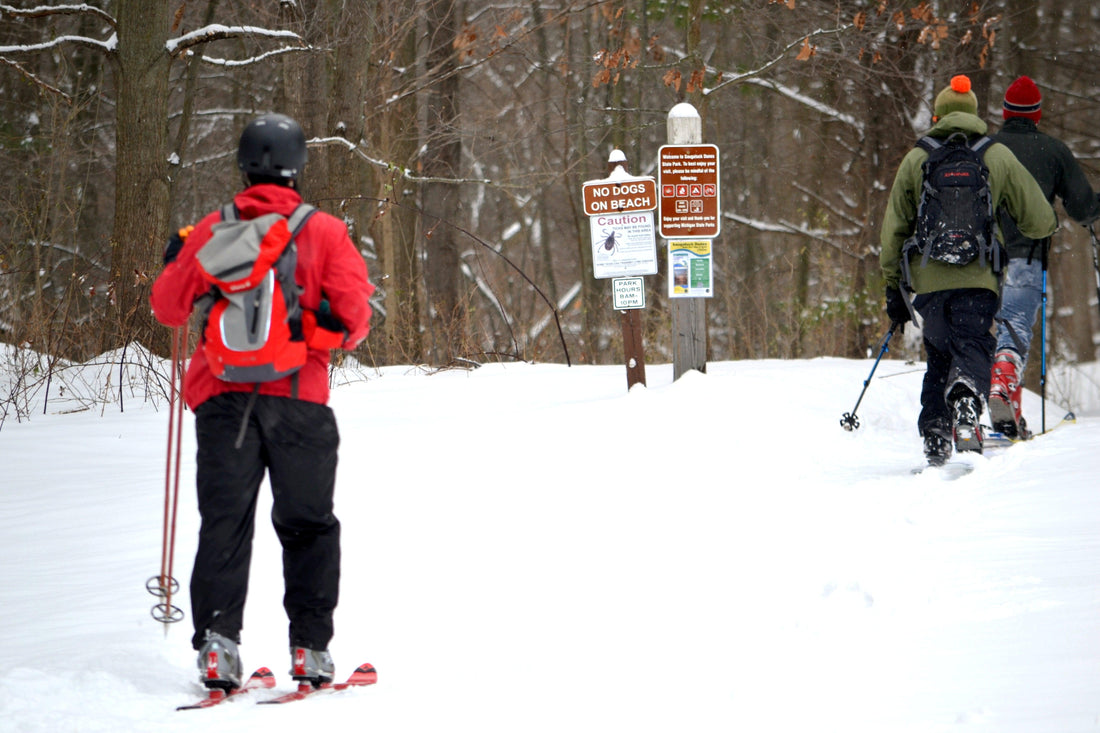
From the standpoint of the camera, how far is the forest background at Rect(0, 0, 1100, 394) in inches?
413

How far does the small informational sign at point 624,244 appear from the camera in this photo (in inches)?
320

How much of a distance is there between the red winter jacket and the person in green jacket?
368 cm

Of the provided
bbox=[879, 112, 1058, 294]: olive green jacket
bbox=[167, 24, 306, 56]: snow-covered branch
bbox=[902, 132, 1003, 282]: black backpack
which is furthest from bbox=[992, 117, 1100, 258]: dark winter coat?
bbox=[167, 24, 306, 56]: snow-covered branch

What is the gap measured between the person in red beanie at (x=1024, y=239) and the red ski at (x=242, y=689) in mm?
4948

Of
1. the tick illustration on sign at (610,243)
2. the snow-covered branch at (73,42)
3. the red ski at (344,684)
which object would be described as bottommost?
the red ski at (344,684)

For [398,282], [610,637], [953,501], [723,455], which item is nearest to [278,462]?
[610,637]

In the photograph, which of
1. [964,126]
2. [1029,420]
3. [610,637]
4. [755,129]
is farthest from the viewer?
[755,129]

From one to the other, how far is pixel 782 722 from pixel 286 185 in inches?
81.6

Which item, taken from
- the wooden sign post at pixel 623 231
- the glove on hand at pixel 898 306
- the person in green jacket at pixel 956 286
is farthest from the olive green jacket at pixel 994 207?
the wooden sign post at pixel 623 231

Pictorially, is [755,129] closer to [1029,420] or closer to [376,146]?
[376,146]

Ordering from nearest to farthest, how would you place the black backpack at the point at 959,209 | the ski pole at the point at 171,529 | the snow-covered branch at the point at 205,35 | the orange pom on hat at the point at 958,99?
the ski pole at the point at 171,529 < the black backpack at the point at 959,209 < the orange pom on hat at the point at 958,99 < the snow-covered branch at the point at 205,35

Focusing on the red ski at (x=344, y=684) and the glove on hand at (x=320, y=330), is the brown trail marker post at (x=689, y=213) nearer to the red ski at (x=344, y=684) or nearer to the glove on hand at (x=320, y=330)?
the glove on hand at (x=320, y=330)

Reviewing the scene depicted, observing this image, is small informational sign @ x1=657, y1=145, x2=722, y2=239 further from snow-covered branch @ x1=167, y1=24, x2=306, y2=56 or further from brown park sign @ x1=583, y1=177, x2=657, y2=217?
snow-covered branch @ x1=167, y1=24, x2=306, y2=56

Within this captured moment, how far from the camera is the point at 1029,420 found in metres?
8.97
